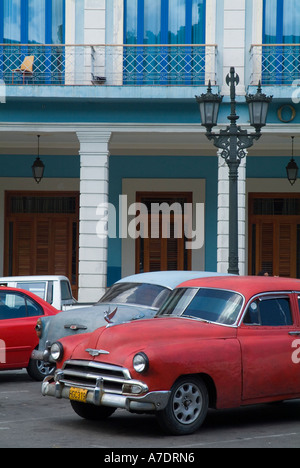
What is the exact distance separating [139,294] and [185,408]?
3433mm

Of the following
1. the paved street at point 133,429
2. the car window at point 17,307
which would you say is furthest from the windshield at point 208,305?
the car window at point 17,307

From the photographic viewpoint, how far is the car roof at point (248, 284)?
945 cm

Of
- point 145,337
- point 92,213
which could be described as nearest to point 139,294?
point 145,337

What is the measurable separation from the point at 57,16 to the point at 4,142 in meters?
4.09

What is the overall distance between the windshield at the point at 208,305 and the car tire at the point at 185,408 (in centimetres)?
85

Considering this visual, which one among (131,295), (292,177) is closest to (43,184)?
(292,177)

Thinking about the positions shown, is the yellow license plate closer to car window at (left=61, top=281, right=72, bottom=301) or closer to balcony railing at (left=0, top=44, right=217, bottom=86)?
car window at (left=61, top=281, right=72, bottom=301)

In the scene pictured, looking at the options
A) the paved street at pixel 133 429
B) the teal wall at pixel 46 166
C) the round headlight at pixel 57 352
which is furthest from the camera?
the teal wall at pixel 46 166

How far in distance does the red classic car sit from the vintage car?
1.54m

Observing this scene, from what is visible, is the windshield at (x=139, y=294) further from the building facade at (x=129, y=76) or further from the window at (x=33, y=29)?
the window at (x=33, y=29)

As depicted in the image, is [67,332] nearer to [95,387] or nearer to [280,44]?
[95,387]

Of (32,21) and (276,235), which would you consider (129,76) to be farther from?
(276,235)

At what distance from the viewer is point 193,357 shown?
8562mm

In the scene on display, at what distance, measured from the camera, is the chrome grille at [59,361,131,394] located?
8430 mm
